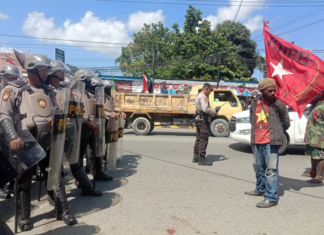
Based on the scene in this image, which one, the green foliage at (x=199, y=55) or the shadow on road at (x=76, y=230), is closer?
the shadow on road at (x=76, y=230)

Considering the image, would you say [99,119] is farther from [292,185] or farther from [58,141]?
[292,185]

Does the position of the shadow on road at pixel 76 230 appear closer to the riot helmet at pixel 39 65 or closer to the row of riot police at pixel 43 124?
the row of riot police at pixel 43 124

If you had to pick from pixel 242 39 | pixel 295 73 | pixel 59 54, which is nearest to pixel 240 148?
pixel 295 73

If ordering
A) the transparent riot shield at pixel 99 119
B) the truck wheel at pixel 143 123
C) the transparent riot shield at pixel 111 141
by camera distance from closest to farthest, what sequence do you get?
the transparent riot shield at pixel 99 119 < the transparent riot shield at pixel 111 141 < the truck wheel at pixel 143 123

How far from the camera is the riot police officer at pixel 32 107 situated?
3.23 m

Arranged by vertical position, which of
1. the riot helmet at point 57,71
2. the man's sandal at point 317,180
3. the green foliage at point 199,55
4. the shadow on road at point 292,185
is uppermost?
the green foliage at point 199,55

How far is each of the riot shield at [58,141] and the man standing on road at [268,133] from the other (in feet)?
8.61

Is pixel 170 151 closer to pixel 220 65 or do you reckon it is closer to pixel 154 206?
pixel 154 206

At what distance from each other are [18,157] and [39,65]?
140 cm

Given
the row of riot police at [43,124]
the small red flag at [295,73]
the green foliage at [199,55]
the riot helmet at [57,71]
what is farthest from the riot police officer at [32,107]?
the green foliage at [199,55]

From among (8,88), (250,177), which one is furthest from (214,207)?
(8,88)

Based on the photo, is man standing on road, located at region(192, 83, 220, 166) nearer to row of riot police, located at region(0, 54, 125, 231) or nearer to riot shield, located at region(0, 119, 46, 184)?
row of riot police, located at region(0, 54, 125, 231)

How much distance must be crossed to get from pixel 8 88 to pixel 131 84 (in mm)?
19626

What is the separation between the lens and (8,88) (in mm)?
3260
